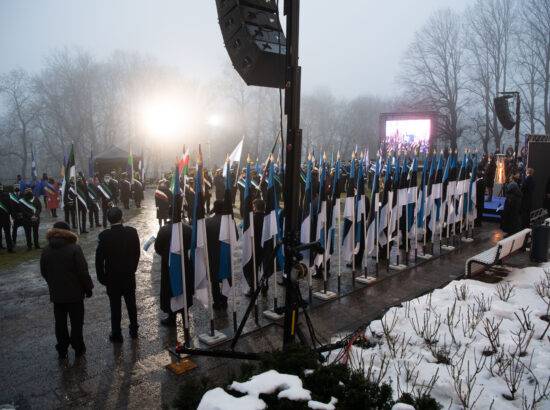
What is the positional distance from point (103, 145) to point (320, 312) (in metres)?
54.6

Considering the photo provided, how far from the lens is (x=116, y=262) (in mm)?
5855

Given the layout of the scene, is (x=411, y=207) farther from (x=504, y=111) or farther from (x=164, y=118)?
(x=164, y=118)

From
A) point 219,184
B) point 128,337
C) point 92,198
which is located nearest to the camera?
point 128,337

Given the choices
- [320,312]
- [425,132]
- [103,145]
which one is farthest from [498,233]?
[103,145]

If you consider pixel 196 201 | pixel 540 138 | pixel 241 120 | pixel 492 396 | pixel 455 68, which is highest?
pixel 455 68

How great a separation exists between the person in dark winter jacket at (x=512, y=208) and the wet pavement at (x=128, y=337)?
228cm

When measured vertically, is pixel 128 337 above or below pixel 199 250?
below

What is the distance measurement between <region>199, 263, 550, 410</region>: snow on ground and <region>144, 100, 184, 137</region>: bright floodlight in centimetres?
5159

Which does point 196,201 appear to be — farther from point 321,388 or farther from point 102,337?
point 321,388

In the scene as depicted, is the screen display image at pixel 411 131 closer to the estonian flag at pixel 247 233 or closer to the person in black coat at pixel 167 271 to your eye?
the estonian flag at pixel 247 233

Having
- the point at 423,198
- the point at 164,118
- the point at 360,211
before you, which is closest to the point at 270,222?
the point at 360,211

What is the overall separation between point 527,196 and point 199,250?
11.6 metres

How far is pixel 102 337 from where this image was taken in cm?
617

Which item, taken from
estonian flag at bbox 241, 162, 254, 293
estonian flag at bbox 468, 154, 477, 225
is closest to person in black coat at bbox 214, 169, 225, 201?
estonian flag at bbox 468, 154, 477, 225
